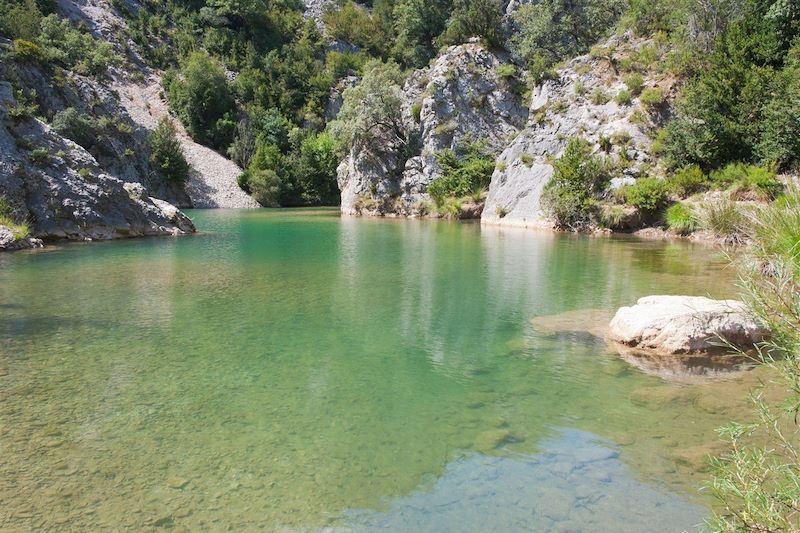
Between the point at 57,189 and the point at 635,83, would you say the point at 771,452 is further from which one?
the point at 635,83

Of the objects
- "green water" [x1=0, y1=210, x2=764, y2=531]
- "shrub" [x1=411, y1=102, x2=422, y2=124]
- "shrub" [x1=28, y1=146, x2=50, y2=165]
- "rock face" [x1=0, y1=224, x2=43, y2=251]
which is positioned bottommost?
"green water" [x1=0, y1=210, x2=764, y2=531]

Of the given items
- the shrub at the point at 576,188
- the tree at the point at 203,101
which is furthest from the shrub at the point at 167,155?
the shrub at the point at 576,188

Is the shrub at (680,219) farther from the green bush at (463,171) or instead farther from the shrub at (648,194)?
the green bush at (463,171)

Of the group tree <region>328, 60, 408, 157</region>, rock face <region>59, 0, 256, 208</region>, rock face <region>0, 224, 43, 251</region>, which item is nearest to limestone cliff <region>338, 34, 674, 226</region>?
tree <region>328, 60, 408, 157</region>

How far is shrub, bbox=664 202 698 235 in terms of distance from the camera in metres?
26.0

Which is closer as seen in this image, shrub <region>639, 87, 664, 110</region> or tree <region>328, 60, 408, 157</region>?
shrub <region>639, 87, 664, 110</region>

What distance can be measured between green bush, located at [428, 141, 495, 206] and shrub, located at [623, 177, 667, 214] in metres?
15.8

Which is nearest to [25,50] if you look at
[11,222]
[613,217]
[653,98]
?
[11,222]

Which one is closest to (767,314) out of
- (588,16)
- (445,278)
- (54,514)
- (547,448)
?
(547,448)

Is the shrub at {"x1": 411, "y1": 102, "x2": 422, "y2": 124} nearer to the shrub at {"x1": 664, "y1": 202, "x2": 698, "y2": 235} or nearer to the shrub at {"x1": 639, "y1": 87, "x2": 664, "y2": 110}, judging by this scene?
the shrub at {"x1": 639, "y1": 87, "x2": 664, "y2": 110}

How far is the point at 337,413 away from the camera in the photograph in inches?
260

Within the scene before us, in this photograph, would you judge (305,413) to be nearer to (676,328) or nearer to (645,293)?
(676,328)

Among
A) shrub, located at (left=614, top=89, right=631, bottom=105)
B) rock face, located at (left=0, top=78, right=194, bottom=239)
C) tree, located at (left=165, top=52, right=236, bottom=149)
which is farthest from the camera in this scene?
tree, located at (left=165, top=52, right=236, bottom=149)

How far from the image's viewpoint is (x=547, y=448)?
5750mm
